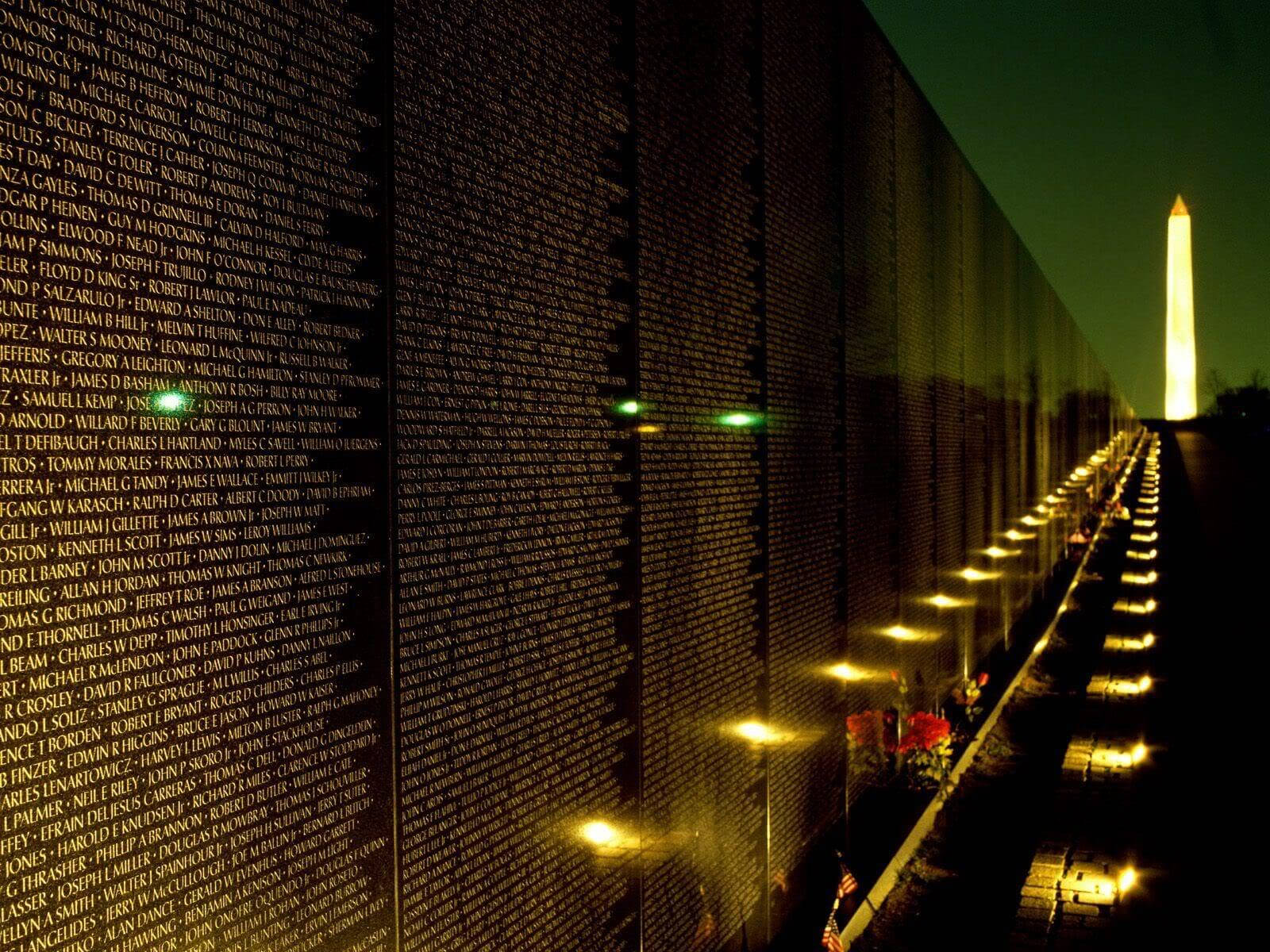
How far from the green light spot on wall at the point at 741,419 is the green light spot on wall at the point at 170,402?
11.5 ft

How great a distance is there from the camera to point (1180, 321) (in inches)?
3767

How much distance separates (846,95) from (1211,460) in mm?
26841

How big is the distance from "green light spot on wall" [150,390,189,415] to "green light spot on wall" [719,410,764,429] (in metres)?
3.50

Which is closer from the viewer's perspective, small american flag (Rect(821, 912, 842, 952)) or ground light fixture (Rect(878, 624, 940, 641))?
small american flag (Rect(821, 912, 842, 952))

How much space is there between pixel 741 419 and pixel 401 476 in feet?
10.0

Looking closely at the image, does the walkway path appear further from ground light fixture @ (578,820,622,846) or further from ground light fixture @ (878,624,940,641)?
ground light fixture @ (578,820,622,846)

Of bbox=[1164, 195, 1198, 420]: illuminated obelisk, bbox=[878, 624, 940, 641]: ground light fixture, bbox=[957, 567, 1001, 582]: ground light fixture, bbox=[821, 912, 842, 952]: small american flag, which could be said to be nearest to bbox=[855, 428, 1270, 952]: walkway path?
bbox=[821, 912, 842, 952]: small american flag

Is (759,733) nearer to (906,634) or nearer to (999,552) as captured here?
(906,634)

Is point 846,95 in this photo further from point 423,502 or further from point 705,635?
point 423,502

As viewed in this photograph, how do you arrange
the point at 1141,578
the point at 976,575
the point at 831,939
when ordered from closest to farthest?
the point at 831,939 < the point at 976,575 < the point at 1141,578

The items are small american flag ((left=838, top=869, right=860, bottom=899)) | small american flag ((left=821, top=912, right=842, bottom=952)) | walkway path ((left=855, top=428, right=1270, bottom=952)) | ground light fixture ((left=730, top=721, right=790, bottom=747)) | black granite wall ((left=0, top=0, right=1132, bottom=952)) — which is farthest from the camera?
small american flag ((left=838, top=869, right=860, bottom=899))

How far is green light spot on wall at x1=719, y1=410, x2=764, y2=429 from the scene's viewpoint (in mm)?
5723

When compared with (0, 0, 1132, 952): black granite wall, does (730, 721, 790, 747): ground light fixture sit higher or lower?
lower

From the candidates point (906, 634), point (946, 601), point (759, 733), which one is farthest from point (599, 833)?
point (946, 601)
